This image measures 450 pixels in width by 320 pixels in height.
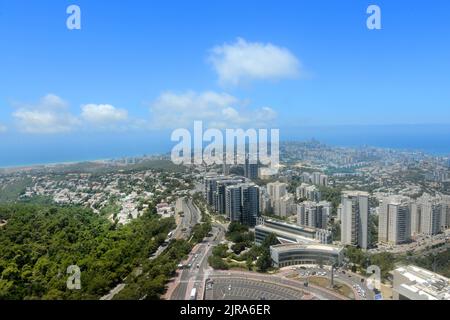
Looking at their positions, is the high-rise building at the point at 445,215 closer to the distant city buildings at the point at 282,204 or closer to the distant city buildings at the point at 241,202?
the distant city buildings at the point at 282,204

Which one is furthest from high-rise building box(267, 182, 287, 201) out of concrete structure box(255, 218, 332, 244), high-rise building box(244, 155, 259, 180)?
concrete structure box(255, 218, 332, 244)

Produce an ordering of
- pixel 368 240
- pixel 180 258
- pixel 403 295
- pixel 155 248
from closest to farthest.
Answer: pixel 403 295 < pixel 180 258 < pixel 155 248 < pixel 368 240

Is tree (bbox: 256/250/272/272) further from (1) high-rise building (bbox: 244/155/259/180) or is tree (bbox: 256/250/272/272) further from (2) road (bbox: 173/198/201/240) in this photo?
(1) high-rise building (bbox: 244/155/259/180)

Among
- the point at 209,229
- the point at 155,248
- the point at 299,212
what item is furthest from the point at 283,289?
the point at 299,212

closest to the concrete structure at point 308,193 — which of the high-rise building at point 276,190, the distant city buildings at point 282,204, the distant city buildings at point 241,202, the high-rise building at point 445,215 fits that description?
the high-rise building at point 276,190

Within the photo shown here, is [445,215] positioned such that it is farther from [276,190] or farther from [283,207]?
[276,190]
